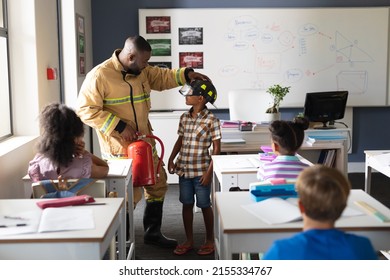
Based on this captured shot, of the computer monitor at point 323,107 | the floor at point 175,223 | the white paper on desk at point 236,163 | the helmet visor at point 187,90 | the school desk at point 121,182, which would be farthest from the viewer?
the computer monitor at point 323,107

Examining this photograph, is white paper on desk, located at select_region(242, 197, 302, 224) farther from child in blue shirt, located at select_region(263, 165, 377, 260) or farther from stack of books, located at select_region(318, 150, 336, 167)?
stack of books, located at select_region(318, 150, 336, 167)

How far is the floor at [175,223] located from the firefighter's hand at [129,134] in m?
0.81

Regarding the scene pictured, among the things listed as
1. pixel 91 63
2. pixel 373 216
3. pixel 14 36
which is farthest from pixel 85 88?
pixel 91 63

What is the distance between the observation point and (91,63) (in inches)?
247

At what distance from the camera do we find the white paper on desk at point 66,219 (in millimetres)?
2041

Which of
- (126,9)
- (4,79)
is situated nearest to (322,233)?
(4,79)

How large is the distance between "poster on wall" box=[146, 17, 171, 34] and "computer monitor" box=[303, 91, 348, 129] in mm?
2110

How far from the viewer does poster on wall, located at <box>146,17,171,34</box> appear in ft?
20.4

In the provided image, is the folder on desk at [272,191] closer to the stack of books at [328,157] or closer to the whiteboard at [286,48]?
the stack of books at [328,157]

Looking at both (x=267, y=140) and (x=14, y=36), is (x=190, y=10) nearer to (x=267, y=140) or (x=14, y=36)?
(x=267, y=140)

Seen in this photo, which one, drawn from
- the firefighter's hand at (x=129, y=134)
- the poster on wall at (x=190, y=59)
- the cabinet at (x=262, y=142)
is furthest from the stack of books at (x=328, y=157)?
the poster on wall at (x=190, y=59)

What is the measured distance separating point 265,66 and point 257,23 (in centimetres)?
50

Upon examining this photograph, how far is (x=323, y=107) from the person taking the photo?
16.0 ft

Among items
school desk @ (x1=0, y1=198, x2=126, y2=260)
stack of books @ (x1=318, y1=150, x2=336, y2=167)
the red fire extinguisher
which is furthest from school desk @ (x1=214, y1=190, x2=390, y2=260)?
stack of books @ (x1=318, y1=150, x2=336, y2=167)
